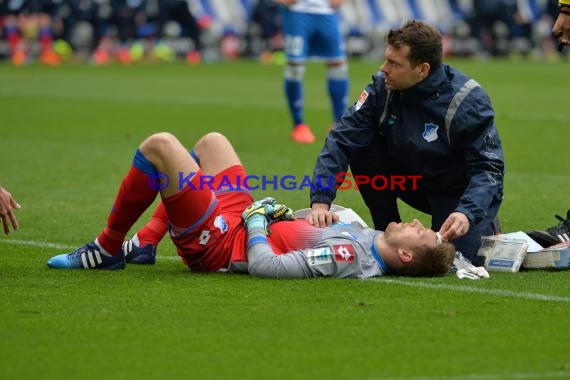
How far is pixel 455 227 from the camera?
6414mm

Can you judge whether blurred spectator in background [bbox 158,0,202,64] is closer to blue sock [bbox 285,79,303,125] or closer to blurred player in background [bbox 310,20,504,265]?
blue sock [bbox 285,79,303,125]

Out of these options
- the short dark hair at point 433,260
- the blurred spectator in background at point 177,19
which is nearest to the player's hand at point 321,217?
the short dark hair at point 433,260

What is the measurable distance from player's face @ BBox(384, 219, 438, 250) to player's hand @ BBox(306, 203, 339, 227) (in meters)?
0.39

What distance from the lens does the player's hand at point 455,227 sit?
642 cm

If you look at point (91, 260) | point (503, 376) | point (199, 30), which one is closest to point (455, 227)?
point (503, 376)

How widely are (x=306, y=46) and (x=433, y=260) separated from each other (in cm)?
852

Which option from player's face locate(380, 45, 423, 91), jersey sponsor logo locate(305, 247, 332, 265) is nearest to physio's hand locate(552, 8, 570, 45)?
player's face locate(380, 45, 423, 91)

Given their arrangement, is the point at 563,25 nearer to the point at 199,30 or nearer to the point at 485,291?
the point at 485,291

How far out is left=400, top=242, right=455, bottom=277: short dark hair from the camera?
6449mm

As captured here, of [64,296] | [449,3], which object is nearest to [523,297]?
[64,296]

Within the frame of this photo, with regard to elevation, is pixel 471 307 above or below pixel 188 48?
above

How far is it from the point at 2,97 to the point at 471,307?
15.6 meters

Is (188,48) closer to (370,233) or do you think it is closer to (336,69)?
(336,69)

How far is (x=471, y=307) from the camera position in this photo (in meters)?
5.92
